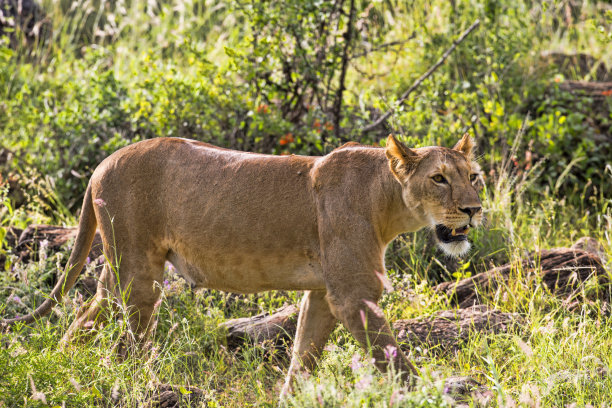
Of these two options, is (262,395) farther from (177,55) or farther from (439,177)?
(177,55)

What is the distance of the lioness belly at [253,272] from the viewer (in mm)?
3963

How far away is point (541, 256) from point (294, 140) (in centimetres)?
227

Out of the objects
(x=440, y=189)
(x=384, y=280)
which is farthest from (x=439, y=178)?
(x=384, y=280)

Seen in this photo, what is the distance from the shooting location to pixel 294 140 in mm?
6883

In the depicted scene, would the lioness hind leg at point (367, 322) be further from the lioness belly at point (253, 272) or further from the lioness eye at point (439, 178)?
the lioness eye at point (439, 178)

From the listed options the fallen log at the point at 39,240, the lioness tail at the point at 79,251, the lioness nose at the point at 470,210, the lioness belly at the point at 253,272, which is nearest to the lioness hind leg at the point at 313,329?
the lioness belly at the point at 253,272

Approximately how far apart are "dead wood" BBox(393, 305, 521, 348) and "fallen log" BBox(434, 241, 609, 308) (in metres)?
0.31

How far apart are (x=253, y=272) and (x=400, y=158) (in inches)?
35.6

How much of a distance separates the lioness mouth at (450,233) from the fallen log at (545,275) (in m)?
1.46

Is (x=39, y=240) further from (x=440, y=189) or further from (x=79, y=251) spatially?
(x=440, y=189)

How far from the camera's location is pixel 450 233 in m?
3.87

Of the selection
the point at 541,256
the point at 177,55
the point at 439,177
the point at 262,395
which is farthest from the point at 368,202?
the point at 177,55

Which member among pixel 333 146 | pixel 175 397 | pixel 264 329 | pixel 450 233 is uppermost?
pixel 450 233

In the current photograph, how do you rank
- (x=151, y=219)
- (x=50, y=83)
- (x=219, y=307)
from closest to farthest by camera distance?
(x=151, y=219)
(x=219, y=307)
(x=50, y=83)
